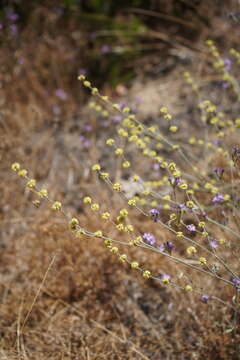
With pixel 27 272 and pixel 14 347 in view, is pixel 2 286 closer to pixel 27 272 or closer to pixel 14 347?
pixel 27 272

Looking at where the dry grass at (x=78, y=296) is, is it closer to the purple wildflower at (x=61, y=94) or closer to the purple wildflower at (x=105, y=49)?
the purple wildflower at (x=61, y=94)

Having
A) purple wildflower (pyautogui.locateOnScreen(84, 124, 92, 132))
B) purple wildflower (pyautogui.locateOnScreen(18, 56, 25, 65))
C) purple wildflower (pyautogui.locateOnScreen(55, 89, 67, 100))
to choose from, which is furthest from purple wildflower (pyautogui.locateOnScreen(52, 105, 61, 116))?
purple wildflower (pyautogui.locateOnScreen(18, 56, 25, 65))

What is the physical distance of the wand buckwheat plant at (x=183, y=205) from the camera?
5.37ft

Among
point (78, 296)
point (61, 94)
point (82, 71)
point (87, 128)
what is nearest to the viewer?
point (78, 296)

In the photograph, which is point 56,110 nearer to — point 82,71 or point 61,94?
point 61,94

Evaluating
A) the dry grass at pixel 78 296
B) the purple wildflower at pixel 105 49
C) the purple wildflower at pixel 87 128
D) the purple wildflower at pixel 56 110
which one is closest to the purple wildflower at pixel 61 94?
the purple wildflower at pixel 56 110

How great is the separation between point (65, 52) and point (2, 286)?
7.94ft

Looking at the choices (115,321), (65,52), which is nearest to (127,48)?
(65,52)

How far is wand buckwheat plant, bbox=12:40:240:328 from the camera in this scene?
1636 millimetres

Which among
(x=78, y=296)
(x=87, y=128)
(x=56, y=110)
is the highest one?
(x=56, y=110)

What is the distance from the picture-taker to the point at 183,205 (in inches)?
64.0

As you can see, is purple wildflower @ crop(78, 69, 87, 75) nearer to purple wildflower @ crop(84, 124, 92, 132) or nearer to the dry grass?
purple wildflower @ crop(84, 124, 92, 132)

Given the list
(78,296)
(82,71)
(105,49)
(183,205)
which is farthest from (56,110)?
(183,205)

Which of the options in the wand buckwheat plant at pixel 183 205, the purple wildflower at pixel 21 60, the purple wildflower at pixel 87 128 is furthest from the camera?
the purple wildflower at pixel 21 60
